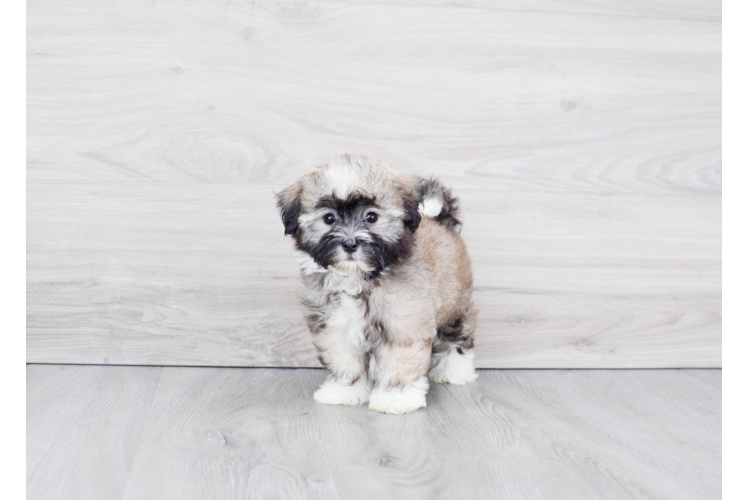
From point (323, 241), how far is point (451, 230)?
0.70 meters

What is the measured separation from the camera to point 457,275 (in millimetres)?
2436

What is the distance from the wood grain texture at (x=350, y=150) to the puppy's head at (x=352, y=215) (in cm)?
59

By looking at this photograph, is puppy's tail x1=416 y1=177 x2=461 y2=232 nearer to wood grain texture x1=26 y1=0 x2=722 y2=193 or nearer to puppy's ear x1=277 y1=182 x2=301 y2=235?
wood grain texture x1=26 y1=0 x2=722 y2=193

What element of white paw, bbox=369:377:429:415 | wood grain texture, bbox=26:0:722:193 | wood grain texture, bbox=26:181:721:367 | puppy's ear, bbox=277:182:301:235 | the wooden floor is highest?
wood grain texture, bbox=26:0:722:193

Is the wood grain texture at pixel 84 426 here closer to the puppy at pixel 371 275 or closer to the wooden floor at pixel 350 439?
the wooden floor at pixel 350 439

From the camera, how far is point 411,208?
209 centimetres

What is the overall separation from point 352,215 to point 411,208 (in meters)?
0.22

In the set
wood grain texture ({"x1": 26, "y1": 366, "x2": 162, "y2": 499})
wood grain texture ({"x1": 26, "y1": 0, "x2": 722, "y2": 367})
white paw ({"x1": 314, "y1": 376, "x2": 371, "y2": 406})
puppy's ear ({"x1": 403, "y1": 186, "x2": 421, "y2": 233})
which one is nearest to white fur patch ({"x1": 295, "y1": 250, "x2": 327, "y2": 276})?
puppy's ear ({"x1": 403, "y1": 186, "x2": 421, "y2": 233})

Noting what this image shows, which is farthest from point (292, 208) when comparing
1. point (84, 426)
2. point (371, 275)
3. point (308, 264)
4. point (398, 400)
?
point (84, 426)

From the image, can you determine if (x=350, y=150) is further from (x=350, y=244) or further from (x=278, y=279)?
(x=350, y=244)

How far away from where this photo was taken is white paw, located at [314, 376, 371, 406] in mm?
2252

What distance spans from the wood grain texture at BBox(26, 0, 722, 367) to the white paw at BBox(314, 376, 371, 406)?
0.49 metres
